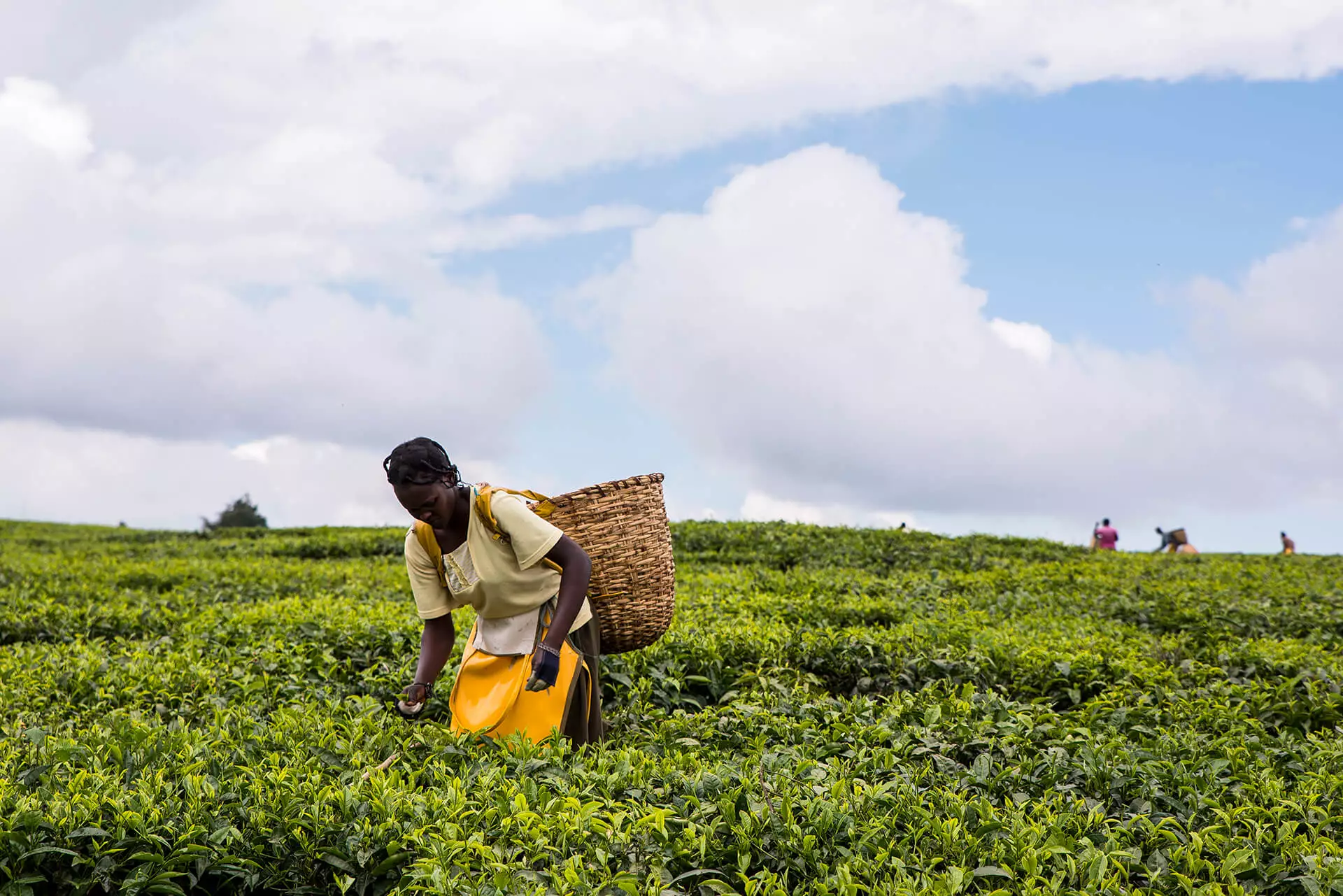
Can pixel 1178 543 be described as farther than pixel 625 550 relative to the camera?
Yes

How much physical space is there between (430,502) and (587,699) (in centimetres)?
107

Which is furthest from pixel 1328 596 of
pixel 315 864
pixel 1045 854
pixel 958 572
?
pixel 315 864

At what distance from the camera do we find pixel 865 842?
10.5 feet

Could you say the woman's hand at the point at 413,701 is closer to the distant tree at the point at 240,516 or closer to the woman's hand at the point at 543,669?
the woman's hand at the point at 543,669

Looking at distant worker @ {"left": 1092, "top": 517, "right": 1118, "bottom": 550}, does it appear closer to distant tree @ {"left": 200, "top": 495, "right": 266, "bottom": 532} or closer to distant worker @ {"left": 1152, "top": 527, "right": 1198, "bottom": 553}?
distant worker @ {"left": 1152, "top": 527, "right": 1198, "bottom": 553}

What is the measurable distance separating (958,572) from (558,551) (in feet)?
25.3

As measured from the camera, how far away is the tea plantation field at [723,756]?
3.19 meters

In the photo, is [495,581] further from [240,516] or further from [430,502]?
[240,516]

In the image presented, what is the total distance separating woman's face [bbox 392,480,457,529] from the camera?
148 inches

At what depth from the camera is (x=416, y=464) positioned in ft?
12.3

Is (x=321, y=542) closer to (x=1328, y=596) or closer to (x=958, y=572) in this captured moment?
(x=958, y=572)

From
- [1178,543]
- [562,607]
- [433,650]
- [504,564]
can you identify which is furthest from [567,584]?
[1178,543]

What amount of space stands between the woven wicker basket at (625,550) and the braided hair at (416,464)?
0.56m

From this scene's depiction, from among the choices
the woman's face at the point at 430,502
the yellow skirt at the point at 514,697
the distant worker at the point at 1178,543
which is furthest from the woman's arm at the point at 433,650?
the distant worker at the point at 1178,543
